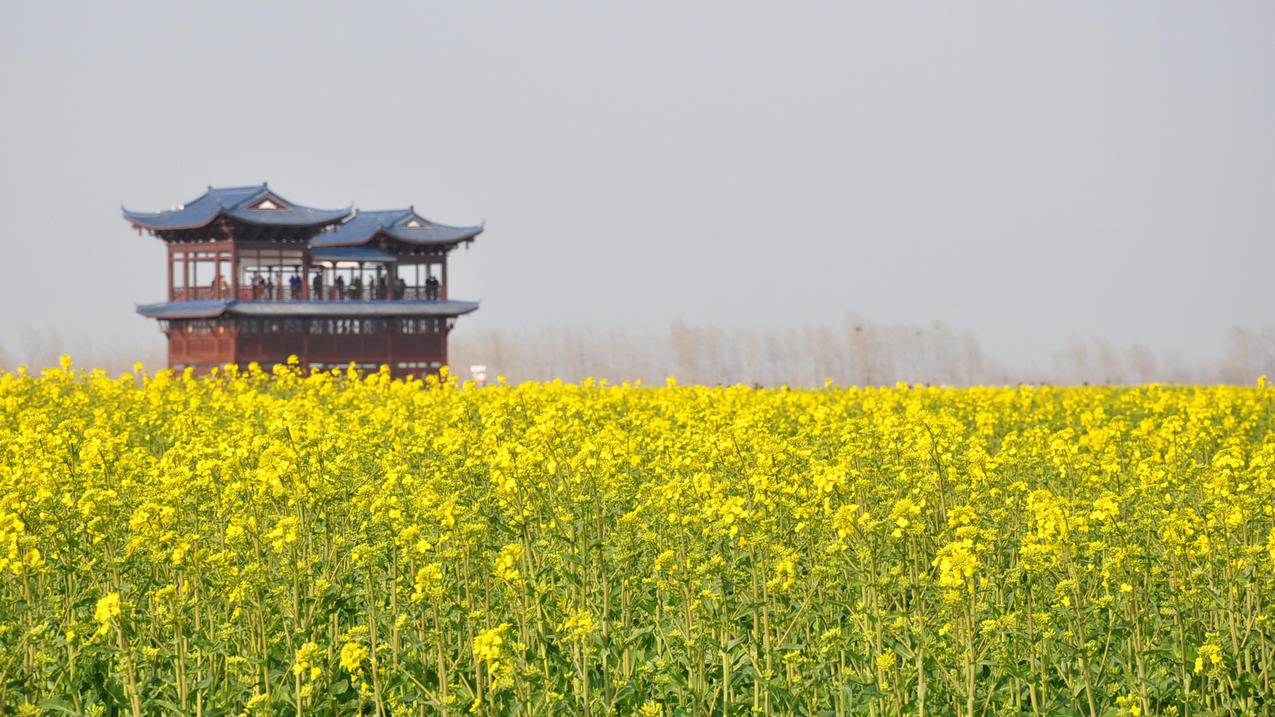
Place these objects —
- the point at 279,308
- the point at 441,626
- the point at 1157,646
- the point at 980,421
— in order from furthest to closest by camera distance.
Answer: the point at 279,308 → the point at 980,421 → the point at 1157,646 → the point at 441,626

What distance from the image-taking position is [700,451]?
334 inches

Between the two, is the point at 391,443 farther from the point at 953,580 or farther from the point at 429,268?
the point at 429,268

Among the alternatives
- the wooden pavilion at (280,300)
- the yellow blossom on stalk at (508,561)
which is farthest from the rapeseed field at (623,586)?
the wooden pavilion at (280,300)

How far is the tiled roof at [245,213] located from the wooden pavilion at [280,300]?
1.6 inches

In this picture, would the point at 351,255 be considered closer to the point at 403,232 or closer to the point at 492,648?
the point at 403,232

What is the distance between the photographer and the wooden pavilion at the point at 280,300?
41.0 metres

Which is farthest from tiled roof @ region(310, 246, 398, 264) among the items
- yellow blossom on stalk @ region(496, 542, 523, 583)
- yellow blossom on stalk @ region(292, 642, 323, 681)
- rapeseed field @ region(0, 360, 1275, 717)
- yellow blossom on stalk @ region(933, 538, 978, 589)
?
yellow blossom on stalk @ region(933, 538, 978, 589)

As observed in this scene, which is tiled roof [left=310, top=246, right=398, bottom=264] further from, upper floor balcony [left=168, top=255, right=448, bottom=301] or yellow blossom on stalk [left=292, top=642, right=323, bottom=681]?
yellow blossom on stalk [left=292, top=642, right=323, bottom=681]

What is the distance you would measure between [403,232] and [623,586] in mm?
39303

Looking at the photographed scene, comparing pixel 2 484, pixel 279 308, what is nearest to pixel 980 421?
pixel 2 484

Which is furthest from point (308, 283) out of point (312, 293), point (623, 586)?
point (623, 586)

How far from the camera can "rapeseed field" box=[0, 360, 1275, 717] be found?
5.95 m

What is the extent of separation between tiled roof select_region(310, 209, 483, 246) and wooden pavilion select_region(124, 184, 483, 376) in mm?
76

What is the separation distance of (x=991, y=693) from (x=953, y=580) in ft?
2.10
